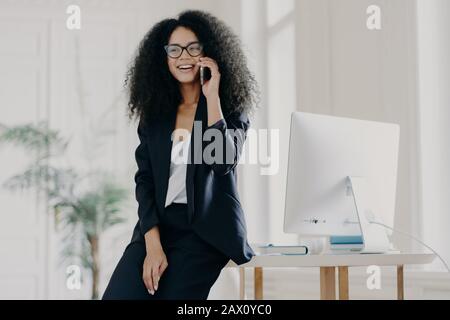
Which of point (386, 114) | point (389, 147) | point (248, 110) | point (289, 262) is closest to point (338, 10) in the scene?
point (386, 114)

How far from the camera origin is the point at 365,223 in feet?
8.31

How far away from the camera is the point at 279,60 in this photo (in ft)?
16.5

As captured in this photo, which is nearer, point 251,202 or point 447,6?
point 447,6

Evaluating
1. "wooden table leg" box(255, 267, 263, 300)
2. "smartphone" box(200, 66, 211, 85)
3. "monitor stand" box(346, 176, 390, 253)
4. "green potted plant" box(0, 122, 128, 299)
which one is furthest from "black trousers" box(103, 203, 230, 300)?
"green potted plant" box(0, 122, 128, 299)

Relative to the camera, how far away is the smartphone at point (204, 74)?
231cm

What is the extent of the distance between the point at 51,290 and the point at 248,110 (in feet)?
10.9

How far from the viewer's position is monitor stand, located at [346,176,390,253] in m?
2.51

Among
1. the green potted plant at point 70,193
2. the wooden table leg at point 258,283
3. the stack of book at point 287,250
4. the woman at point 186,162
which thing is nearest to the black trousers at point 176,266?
the woman at point 186,162

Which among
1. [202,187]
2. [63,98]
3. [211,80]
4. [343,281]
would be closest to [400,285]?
[343,281]

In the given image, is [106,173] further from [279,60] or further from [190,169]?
[190,169]

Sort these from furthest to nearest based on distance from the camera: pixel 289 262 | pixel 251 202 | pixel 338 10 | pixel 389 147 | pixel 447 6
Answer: pixel 251 202
pixel 338 10
pixel 447 6
pixel 389 147
pixel 289 262

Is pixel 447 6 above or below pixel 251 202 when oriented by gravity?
above

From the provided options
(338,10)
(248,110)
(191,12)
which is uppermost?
(338,10)

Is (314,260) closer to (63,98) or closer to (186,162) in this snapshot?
(186,162)
